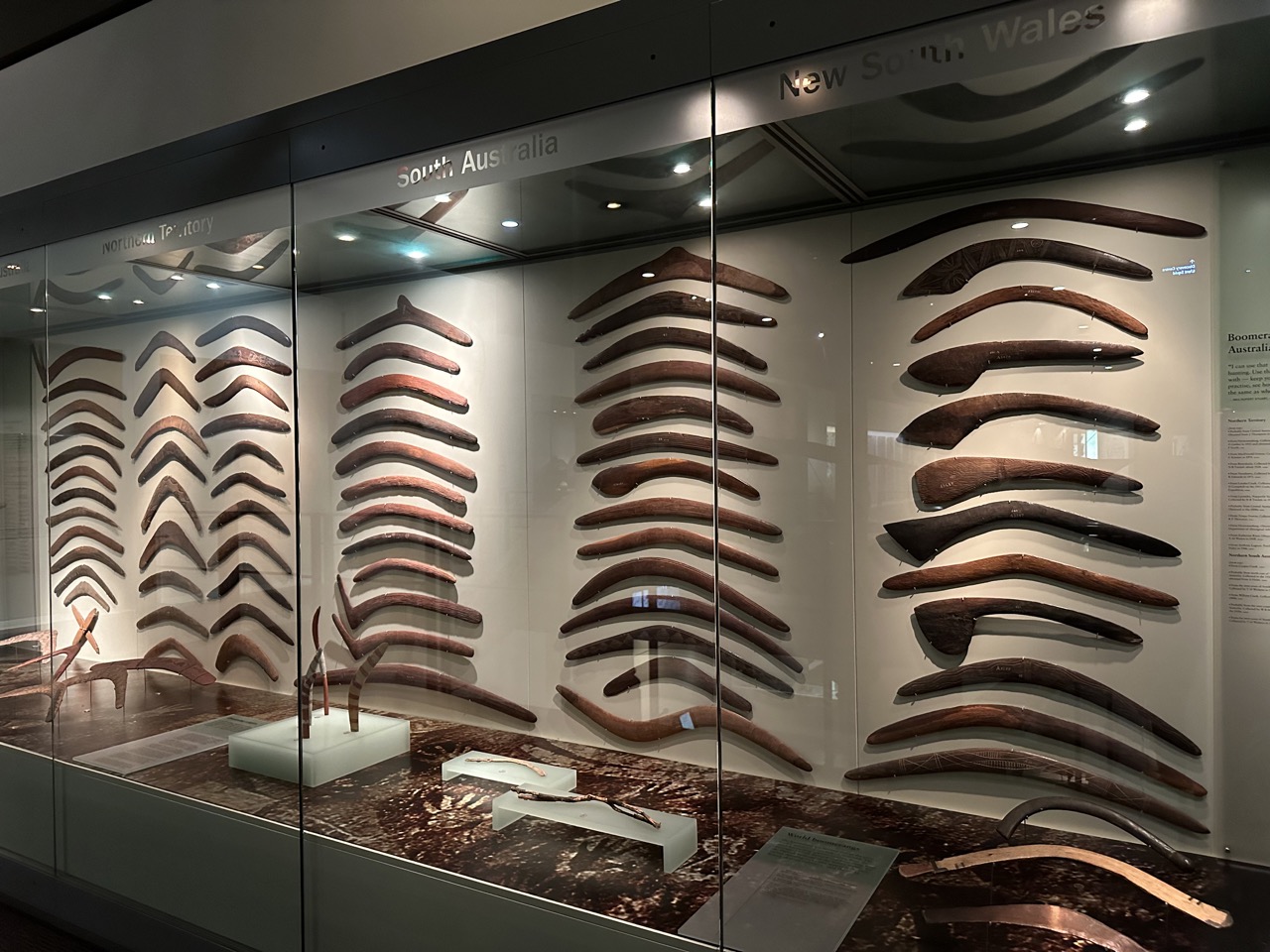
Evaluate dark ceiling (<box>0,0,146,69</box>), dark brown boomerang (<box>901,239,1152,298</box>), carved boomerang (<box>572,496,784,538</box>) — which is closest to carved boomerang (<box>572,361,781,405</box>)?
carved boomerang (<box>572,496,784,538</box>)

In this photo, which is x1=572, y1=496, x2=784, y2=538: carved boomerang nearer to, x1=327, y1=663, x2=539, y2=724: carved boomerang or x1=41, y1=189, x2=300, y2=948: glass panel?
x1=327, y1=663, x2=539, y2=724: carved boomerang

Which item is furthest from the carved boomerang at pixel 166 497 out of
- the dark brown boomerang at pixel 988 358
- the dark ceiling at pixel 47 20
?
the dark brown boomerang at pixel 988 358

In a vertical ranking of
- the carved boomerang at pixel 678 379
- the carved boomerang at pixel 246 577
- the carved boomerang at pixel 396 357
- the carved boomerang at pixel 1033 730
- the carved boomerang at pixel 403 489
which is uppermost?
the carved boomerang at pixel 396 357

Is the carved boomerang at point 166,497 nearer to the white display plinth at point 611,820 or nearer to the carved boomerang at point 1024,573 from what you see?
the white display plinth at point 611,820

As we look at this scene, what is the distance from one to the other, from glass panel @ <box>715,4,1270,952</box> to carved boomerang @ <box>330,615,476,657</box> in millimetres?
913

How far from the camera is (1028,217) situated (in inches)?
71.7

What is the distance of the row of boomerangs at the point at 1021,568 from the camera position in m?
1.72

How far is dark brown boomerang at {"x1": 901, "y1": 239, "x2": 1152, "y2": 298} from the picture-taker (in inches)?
68.3

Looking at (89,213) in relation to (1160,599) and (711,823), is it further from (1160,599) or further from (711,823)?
(1160,599)

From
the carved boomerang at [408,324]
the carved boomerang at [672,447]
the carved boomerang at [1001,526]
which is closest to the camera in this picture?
the carved boomerang at [1001,526]

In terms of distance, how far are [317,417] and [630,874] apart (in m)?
1.65

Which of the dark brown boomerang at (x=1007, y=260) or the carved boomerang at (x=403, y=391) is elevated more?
the dark brown boomerang at (x=1007, y=260)

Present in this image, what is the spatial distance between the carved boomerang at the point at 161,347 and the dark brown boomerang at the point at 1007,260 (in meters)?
2.49

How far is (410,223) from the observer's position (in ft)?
8.39
